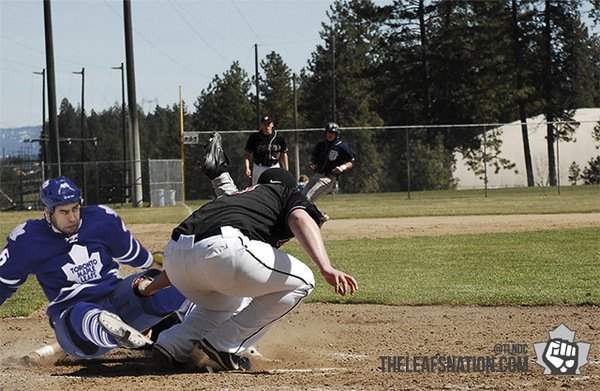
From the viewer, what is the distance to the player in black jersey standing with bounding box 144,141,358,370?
5203mm

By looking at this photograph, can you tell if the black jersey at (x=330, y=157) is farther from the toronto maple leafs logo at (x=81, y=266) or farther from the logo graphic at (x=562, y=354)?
the toronto maple leafs logo at (x=81, y=266)

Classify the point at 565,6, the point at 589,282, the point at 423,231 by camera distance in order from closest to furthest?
the point at 589,282 → the point at 423,231 → the point at 565,6

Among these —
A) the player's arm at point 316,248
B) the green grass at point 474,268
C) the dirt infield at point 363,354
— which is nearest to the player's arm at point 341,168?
the green grass at point 474,268

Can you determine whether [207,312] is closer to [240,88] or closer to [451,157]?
[451,157]

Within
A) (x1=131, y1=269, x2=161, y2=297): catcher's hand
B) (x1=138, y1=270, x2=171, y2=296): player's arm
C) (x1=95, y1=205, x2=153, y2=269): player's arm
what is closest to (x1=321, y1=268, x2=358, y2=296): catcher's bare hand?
(x1=138, y1=270, x2=171, y2=296): player's arm

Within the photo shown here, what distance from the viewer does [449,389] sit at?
495 centimetres

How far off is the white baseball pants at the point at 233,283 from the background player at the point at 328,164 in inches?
369

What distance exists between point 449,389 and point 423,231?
1213cm

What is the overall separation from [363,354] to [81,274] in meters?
2.04

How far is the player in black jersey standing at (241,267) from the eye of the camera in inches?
205

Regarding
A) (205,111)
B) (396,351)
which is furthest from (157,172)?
(396,351)

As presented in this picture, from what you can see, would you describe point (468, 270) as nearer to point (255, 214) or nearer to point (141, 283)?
point (141, 283)

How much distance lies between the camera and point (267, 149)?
15266 mm

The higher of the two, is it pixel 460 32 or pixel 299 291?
pixel 460 32
